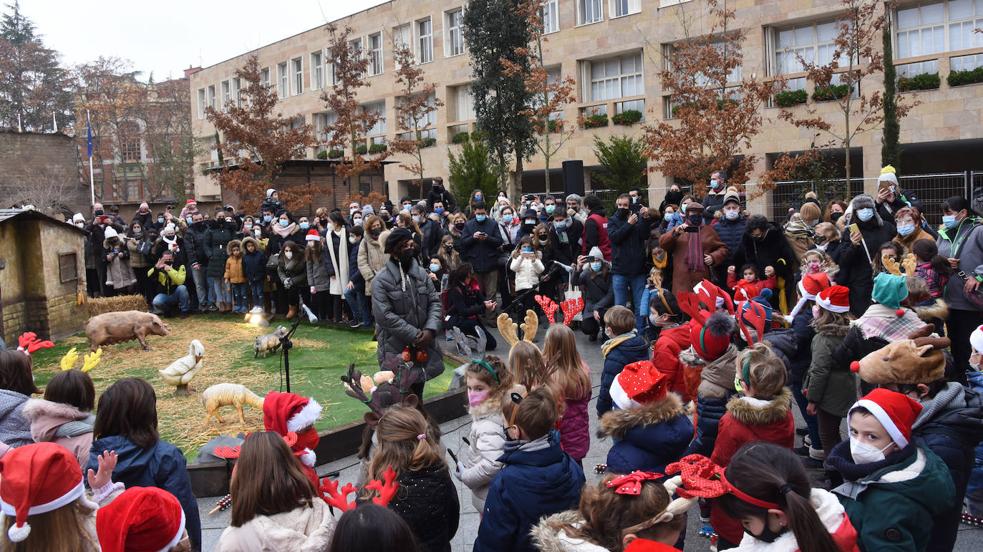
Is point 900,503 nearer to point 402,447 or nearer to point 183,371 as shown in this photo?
point 402,447

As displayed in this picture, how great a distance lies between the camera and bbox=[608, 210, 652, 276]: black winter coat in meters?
12.4

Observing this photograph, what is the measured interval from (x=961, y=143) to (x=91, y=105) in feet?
157

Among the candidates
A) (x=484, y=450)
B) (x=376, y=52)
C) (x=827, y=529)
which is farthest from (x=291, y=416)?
(x=376, y=52)

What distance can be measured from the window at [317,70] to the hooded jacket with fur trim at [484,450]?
46.4 meters

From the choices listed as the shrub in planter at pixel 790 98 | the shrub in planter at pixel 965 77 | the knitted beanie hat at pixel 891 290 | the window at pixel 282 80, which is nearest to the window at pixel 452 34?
the window at pixel 282 80

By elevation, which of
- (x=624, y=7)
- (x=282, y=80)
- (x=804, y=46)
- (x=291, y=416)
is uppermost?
(x=282, y=80)

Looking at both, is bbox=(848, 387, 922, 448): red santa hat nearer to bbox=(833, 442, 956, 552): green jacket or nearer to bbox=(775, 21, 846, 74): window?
bbox=(833, 442, 956, 552): green jacket

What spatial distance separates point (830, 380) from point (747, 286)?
3.56m

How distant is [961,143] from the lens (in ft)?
90.2

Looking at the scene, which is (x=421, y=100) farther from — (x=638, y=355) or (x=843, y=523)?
(x=843, y=523)

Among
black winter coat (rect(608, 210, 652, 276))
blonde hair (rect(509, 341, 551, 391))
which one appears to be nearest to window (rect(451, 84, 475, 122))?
black winter coat (rect(608, 210, 652, 276))

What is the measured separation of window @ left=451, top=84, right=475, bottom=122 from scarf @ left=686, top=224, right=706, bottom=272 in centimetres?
2991

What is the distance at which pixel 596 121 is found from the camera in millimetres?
34719

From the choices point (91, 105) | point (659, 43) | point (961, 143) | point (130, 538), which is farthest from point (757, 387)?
point (91, 105)
